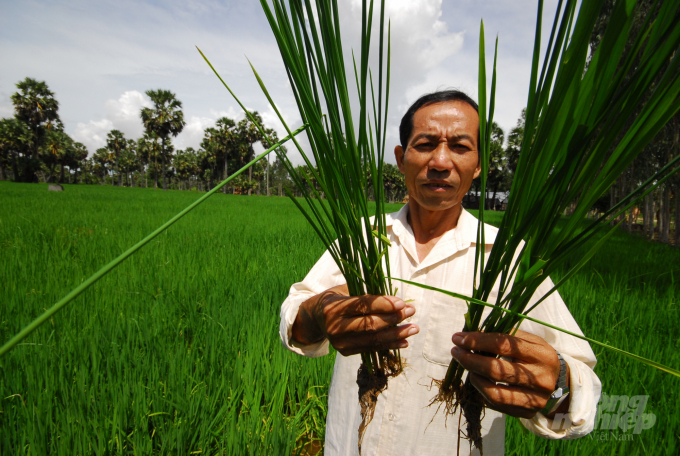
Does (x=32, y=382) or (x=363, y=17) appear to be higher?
(x=363, y=17)

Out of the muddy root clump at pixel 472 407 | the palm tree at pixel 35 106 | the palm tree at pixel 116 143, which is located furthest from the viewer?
the palm tree at pixel 116 143

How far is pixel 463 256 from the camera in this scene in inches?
42.4

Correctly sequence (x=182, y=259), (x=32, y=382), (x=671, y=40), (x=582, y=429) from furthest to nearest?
(x=182, y=259)
(x=32, y=382)
(x=582, y=429)
(x=671, y=40)

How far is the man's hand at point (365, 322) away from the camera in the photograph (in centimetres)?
68

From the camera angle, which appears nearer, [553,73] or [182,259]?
[553,73]

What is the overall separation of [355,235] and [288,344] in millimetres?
529

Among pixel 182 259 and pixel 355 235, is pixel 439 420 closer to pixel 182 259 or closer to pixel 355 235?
pixel 355 235

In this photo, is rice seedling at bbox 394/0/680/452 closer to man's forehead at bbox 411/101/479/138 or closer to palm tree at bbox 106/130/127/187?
man's forehead at bbox 411/101/479/138

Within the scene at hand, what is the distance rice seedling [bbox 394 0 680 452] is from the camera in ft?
1.22

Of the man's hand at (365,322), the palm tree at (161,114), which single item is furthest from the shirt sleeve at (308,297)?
the palm tree at (161,114)

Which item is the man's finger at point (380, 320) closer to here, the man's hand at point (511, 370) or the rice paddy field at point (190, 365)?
the man's hand at point (511, 370)

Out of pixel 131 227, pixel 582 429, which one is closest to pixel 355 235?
pixel 582 429

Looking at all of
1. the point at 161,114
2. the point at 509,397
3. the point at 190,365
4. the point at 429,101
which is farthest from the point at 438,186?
the point at 161,114

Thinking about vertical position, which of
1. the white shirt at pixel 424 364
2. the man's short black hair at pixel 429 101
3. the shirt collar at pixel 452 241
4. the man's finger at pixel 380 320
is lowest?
the white shirt at pixel 424 364
